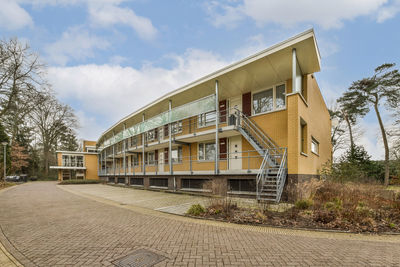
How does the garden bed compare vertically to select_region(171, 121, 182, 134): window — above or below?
below

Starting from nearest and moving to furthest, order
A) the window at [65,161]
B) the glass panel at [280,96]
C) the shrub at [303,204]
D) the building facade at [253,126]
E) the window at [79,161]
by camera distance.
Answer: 1. the shrub at [303,204]
2. the building facade at [253,126]
3. the glass panel at [280,96]
4. the window at [65,161]
5. the window at [79,161]

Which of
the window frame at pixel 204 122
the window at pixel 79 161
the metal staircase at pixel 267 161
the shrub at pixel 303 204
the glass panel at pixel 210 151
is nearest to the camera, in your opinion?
the shrub at pixel 303 204

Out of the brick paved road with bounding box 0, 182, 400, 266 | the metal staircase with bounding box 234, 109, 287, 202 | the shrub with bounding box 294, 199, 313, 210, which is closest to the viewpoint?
the brick paved road with bounding box 0, 182, 400, 266

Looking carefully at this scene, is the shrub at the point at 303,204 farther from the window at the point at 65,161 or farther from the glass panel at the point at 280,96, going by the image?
the window at the point at 65,161

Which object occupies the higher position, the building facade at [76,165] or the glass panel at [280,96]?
the glass panel at [280,96]

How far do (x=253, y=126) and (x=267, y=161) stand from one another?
2867mm

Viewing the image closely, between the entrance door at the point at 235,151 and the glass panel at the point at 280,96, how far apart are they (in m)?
3.27

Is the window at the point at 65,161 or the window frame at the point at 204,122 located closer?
the window frame at the point at 204,122

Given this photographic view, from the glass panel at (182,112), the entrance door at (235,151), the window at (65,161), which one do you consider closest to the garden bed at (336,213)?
the entrance door at (235,151)

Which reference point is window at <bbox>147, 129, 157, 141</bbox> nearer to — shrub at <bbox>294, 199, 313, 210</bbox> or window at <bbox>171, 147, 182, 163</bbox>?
window at <bbox>171, 147, 182, 163</bbox>

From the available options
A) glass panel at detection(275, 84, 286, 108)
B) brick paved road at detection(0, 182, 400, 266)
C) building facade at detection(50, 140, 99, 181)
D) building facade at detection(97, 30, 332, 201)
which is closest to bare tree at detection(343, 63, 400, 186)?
building facade at detection(97, 30, 332, 201)

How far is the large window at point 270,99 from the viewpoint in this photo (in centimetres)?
1247

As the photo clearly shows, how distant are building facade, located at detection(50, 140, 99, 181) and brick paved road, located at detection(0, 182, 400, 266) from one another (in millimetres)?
37150

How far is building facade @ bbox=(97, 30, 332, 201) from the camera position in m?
9.93
